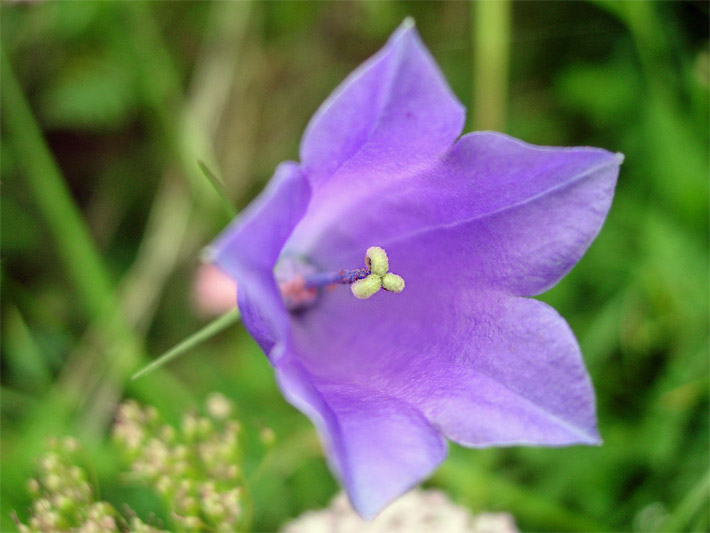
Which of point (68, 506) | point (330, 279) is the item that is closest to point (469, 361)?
point (330, 279)

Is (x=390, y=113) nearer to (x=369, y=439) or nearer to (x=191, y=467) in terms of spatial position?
(x=369, y=439)

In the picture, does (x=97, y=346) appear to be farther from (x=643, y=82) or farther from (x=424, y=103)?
(x=643, y=82)

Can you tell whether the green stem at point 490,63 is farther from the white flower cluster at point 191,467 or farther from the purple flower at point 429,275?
the white flower cluster at point 191,467

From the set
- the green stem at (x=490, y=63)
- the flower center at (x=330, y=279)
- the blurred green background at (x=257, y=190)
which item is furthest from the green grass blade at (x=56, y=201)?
the green stem at (x=490, y=63)

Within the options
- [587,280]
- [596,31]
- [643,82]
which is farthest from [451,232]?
[596,31]

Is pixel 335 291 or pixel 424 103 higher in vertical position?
pixel 424 103

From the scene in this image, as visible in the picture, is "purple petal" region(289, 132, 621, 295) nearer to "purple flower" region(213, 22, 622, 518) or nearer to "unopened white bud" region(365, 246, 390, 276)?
"purple flower" region(213, 22, 622, 518)
